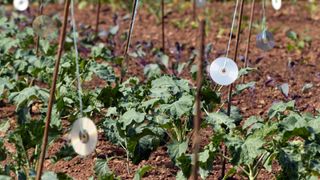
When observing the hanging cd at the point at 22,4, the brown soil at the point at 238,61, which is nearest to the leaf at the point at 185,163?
the brown soil at the point at 238,61

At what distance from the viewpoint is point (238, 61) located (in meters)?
6.00

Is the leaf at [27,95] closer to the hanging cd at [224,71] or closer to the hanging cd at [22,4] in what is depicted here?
the hanging cd at [22,4]

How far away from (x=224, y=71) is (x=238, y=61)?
99.9 inches

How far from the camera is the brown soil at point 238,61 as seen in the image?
13.5ft

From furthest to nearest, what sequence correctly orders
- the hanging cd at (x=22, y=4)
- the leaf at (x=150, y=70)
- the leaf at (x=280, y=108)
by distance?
the leaf at (x=150, y=70) → the hanging cd at (x=22, y=4) → the leaf at (x=280, y=108)

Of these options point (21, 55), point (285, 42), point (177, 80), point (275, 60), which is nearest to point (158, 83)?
point (177, 80)

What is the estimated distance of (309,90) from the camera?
207 inches

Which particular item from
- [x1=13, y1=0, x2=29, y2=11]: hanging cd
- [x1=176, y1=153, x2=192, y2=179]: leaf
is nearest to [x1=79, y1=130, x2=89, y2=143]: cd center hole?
[x1=176, y1=153, x2=192, y2=179]: leaf

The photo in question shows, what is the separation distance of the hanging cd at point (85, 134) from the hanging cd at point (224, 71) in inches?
26.9

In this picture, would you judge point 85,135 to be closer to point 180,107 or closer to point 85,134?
point 85,134

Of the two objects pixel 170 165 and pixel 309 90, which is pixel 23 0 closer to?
pixel 170 165

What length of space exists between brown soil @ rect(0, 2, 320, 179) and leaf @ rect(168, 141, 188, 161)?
16.4 inches

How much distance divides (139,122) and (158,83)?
0.34 meters

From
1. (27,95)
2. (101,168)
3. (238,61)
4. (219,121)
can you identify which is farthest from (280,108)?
(238,61)
